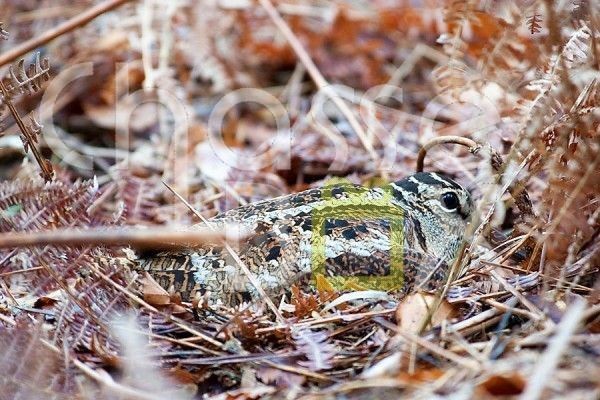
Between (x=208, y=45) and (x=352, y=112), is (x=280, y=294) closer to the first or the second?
(x=352, y=112)

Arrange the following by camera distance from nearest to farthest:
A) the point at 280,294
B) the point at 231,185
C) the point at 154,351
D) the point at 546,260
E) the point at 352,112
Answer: the point at 154,351
the point at 546,260
the point at 280,294
the point at 231,185
the point at 352,112

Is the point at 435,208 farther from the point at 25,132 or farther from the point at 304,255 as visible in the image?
the point at 25,132

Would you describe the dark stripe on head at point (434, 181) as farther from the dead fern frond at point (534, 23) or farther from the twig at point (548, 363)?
the twig at point (548, 363)

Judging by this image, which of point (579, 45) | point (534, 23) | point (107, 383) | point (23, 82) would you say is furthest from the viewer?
point (534, 23)

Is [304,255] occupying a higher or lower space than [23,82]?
lower

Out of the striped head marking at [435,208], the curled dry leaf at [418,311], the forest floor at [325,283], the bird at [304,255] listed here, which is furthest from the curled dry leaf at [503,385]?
the striped head marking at [435,208]

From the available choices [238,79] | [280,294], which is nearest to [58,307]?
[280,294]

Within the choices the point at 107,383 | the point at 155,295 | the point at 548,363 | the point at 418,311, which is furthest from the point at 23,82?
the point at 548,363
